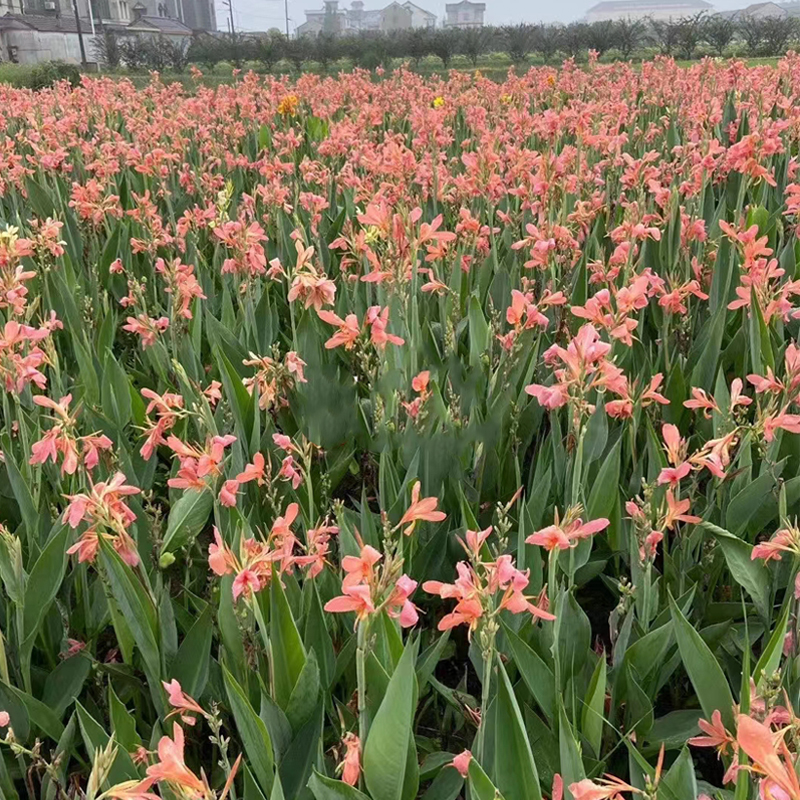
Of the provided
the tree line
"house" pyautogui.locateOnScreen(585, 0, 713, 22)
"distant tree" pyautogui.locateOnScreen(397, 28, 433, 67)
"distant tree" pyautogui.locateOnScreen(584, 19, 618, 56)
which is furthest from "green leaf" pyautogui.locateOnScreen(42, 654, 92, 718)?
"house" pyautogui.locateOnScreen(585, 0, 713, 22)

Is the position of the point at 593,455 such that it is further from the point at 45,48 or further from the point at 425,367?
the point at 45,48

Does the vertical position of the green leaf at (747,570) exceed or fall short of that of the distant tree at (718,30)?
it falls short

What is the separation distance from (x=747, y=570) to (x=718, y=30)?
22.0 metres

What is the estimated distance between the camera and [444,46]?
2328 cm

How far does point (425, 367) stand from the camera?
1.87 metres

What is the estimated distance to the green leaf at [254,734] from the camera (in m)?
0.87

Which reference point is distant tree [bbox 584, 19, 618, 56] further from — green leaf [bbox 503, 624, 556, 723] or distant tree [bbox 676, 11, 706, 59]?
green leaf [bbox 503, 624, 556, 723]

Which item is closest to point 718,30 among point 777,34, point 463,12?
point 777,34

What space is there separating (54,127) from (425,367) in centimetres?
327

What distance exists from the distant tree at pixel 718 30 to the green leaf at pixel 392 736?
2159cm

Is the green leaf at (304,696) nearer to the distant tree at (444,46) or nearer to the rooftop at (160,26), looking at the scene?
the distant tree at (444,46)

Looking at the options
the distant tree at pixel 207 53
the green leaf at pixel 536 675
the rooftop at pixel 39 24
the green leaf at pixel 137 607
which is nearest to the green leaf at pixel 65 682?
the green leaf at pixel 137 607

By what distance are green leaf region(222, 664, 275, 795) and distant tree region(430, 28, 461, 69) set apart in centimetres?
2327

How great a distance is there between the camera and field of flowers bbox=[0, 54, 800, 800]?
2.87 ft
